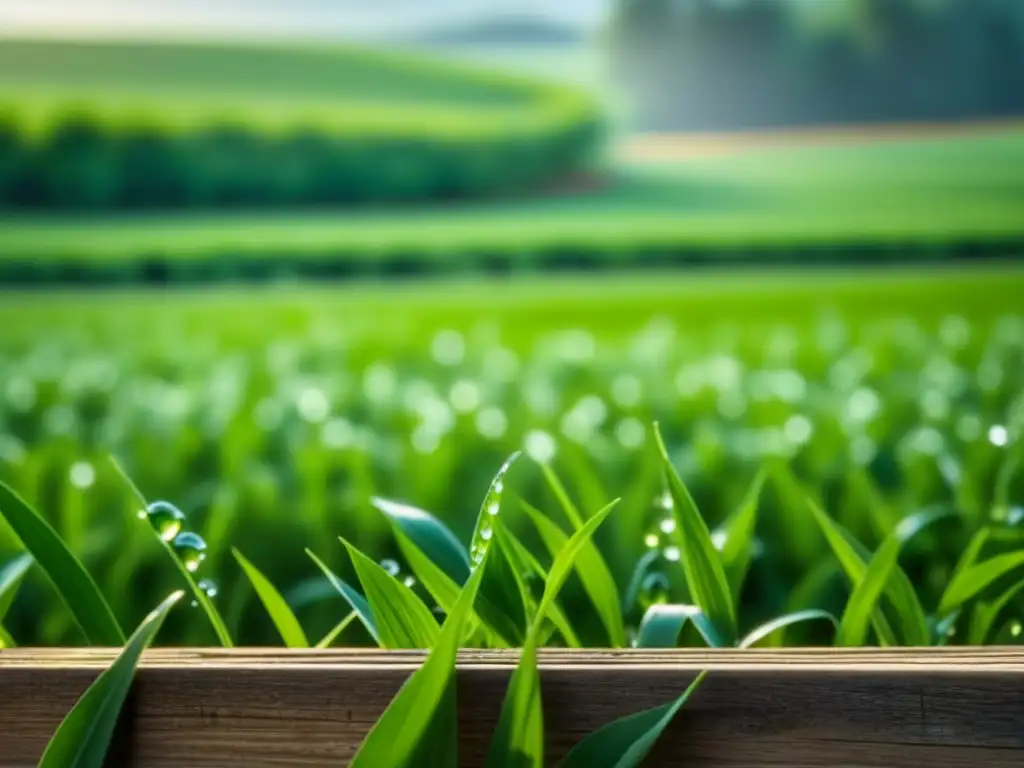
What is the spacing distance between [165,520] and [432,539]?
8 centimetres

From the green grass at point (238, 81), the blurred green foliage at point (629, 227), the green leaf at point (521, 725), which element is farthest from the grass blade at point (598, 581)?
the green grass at point (238, 81)

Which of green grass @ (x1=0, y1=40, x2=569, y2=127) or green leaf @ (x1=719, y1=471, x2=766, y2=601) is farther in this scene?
green grass @ (x1=0, y1=40, x2=569, y2=127)

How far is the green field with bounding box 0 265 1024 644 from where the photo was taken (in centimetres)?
67

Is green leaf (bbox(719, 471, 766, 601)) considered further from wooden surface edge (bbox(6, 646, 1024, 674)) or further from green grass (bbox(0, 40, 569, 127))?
green grass (bbox(0, 40, 569, 127))

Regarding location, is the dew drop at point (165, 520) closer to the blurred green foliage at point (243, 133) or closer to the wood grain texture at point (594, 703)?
the wood grain texture at point (594, 703)

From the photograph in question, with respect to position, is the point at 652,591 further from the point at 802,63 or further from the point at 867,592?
the point at 802,63

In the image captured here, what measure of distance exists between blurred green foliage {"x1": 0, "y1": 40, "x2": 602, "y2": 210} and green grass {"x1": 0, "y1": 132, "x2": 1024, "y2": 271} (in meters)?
0.04

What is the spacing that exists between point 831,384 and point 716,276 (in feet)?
1.94

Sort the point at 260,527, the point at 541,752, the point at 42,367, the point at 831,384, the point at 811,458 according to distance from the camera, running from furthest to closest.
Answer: the point at 42,367, the point at 831,384, the point at 811,458, the point at 260,527, the point at 541,752

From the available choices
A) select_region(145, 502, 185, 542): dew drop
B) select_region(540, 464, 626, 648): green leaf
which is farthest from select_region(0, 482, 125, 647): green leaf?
select_region(540, 464, 626, 648): green leaf

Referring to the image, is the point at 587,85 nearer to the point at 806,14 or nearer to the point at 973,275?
the point at 806,14

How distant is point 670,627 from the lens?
334mm

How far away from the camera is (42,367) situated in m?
1.34

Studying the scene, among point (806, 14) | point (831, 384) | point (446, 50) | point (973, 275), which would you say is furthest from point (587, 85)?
point (831, 384)
